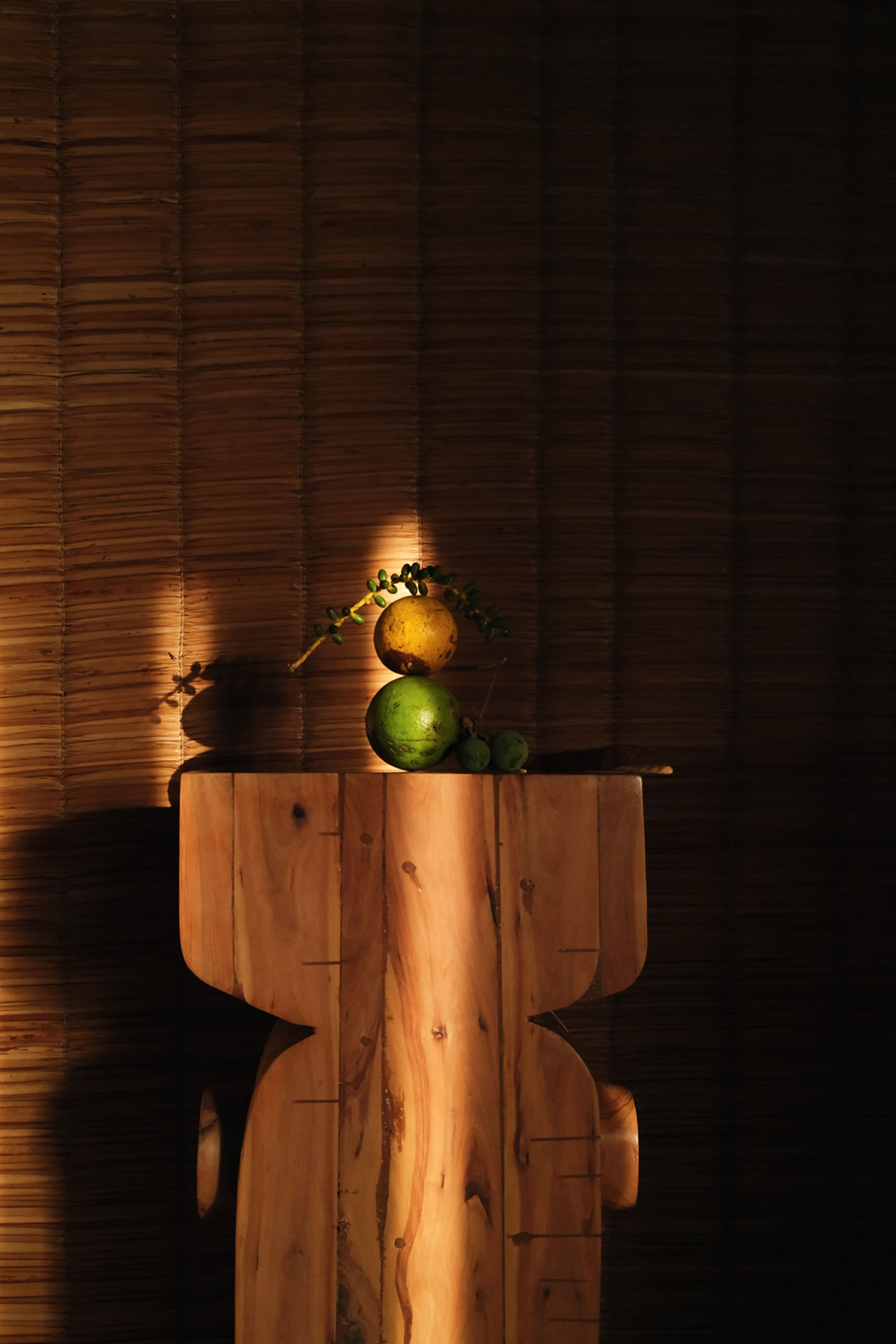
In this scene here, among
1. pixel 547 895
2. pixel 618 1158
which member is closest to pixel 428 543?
pixel 547 895

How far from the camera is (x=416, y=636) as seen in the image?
1.21 meters

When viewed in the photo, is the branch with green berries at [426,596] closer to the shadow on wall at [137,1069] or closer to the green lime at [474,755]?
the green lime at [474,755]

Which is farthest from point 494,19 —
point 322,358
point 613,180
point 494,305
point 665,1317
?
point 665,1317

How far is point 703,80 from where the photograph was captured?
65.4 inches

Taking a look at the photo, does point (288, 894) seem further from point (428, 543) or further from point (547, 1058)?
point (428, 543)

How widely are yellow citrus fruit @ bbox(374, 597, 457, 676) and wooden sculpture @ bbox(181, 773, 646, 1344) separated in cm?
16

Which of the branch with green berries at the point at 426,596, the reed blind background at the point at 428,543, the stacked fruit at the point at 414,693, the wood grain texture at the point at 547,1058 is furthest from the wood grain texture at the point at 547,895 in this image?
the reed blind background at the point at 428,543

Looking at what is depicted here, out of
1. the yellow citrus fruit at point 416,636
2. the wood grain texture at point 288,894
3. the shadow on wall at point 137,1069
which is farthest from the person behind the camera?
the shadow on wall at point 137,1069

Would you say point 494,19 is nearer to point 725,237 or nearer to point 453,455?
point 725,237

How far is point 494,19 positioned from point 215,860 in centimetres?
148

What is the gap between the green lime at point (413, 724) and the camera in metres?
1.15

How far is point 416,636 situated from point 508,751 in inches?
7.3

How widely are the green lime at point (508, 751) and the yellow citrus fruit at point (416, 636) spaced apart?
4.9 inches

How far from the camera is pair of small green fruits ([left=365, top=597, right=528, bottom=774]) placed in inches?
45.4
